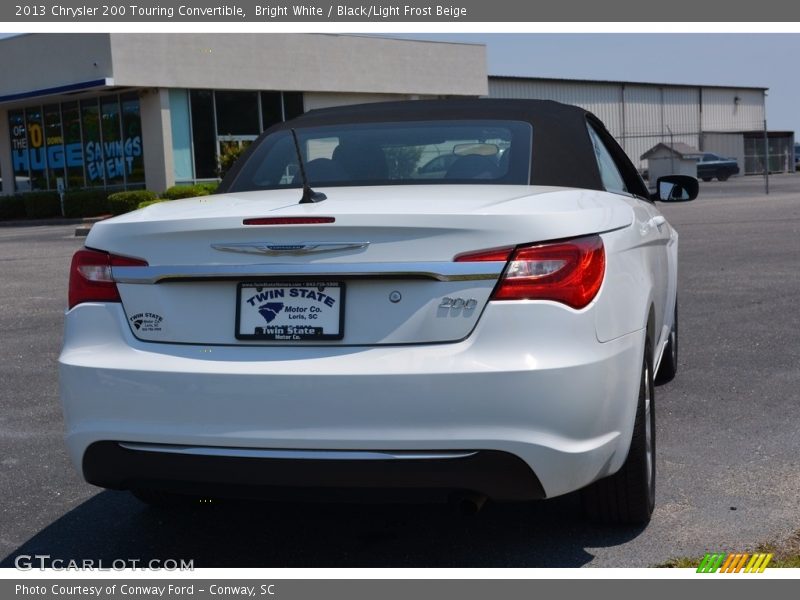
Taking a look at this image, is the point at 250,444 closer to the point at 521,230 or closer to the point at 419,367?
the point at 419,367

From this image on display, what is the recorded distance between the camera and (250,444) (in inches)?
139

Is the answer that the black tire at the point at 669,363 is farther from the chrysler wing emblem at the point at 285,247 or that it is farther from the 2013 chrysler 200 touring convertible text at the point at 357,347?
the chrysler wing emblem at the point at 285,247

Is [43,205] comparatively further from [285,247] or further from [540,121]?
[285,247]

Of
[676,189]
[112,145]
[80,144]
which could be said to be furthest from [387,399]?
[80,144]

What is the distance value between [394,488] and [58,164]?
123 feet

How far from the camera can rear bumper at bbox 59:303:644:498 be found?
3.42 metres

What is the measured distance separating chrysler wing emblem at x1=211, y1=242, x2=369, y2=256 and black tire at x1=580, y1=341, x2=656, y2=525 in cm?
123

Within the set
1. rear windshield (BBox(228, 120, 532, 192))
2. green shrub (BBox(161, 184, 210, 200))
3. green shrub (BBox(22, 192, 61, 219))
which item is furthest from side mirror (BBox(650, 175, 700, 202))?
green shrub (BBox(22, 192, 61, 219))

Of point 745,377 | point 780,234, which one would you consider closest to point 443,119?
point 745,377

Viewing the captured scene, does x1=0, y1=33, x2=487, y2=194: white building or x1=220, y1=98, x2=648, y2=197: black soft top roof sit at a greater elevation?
x1=0, y1=33, x2=487, y2=194: white building

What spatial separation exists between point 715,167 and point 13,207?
109 ft

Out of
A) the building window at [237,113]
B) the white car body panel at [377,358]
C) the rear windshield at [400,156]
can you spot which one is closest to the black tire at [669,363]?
the rear windshield at [400,156]

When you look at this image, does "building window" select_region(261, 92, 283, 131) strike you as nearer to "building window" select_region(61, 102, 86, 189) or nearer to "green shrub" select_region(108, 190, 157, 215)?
"building window" select_region(61, 102, 86, 189)

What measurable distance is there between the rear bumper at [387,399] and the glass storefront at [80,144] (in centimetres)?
3343
